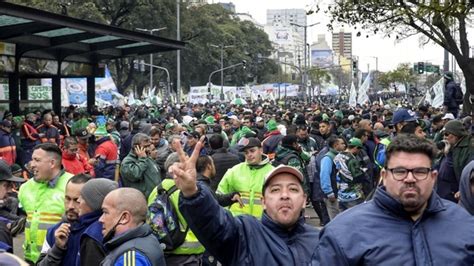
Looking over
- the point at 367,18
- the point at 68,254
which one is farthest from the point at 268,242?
the point at 367,18

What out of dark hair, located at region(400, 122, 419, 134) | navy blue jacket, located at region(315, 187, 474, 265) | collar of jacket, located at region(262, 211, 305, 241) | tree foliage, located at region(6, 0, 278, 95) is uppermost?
tree foliage, located at region(6, 0, 278, 95)

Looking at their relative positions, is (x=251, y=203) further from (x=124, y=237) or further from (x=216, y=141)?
(x=124, y=237)

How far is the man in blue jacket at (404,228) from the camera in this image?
320 centimetres

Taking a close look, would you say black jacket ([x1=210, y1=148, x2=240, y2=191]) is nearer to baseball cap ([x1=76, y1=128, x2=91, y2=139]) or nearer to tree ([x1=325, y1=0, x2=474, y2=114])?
baseball cap ([x1=76, y1=128, x2=91, y2=139])

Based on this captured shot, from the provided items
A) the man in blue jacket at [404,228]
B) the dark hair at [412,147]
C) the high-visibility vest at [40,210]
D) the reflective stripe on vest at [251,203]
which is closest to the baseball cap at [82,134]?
the reflective stripe on vest at [251,203]

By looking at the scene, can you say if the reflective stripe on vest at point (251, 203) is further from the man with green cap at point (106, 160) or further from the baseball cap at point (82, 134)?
the baseball cap at point (82, 134)

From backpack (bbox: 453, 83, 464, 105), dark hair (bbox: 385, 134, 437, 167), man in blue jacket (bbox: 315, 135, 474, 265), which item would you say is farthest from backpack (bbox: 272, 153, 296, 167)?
backpack (bbox: 453, 83, 464, 105)

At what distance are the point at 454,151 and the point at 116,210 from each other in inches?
191

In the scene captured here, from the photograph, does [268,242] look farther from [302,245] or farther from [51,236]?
[51,236]

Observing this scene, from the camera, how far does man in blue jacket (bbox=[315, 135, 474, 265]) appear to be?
3197 millimetres

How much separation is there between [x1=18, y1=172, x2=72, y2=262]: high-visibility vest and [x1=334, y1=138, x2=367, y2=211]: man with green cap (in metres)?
4.26

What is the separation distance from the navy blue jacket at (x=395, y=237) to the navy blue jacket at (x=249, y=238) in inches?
26.0

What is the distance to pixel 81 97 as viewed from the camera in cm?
3067

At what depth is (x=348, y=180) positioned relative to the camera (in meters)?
9.59
